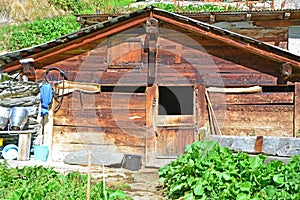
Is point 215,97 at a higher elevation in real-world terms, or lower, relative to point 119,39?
lower

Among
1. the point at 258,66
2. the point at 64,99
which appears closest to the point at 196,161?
the point at 258,66

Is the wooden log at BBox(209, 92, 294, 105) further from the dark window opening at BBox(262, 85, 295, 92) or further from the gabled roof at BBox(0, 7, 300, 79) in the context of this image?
the gabled roof at BBox(0, 7, 300, 79)

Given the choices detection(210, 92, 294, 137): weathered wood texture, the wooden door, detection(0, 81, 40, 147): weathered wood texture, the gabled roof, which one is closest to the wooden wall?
detection(210, 92, 294, 137): weathered wood texture

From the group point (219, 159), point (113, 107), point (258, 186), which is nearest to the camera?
point (258, 186)

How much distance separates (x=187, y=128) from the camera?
10500 mm

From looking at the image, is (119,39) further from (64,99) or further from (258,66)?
(258,66)

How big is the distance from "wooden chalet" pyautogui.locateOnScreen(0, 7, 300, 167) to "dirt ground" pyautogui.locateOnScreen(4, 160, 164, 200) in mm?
603

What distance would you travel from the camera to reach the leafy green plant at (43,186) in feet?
20.9

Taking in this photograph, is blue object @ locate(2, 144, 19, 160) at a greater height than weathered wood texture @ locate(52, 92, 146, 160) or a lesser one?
lesser

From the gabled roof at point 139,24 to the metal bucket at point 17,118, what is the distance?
1.33 meters

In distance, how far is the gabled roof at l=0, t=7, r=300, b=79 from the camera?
955 cm

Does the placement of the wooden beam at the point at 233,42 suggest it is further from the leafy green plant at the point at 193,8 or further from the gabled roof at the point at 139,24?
the leafy green plant at the point at 193,8

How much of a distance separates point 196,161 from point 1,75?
5482 millimetres

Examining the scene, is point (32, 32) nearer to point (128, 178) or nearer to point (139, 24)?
point (139, 24)
